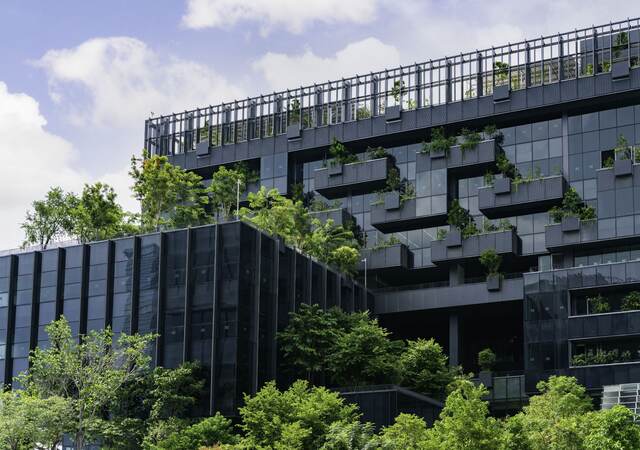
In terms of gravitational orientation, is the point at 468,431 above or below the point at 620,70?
below

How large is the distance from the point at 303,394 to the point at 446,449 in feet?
41.5

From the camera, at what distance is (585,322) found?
281 ft

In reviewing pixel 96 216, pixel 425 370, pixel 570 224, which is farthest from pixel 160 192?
pixel 570 224

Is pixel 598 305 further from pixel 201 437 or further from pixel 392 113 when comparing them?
pixel 201 437

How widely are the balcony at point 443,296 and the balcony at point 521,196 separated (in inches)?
245

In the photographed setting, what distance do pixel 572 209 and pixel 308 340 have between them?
28540 mm

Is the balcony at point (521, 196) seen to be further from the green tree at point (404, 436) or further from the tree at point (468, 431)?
the tree at point (468, 431)

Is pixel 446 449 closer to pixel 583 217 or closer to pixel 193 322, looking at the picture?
pixel 193 322

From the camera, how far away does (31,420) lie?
69.3m

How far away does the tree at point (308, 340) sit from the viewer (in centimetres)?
7738

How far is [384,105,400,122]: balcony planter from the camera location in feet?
340

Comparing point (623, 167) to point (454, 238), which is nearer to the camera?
point (623, 167)

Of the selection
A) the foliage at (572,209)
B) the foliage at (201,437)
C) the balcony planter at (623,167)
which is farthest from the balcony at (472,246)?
the foliage at (201,437)

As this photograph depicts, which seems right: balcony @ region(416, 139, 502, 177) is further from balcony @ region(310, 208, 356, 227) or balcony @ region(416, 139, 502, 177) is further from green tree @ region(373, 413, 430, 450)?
green tree @ region(373, 413, 430, 450)
